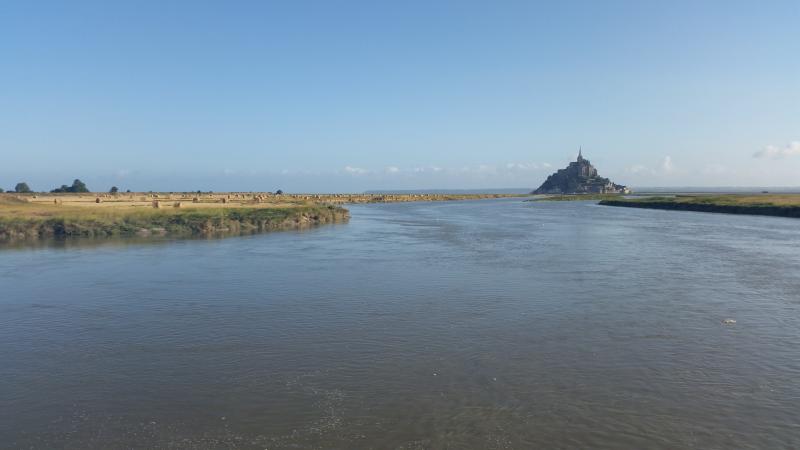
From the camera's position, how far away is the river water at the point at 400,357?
11.1 metres

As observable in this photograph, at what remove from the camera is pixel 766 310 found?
2075 cm

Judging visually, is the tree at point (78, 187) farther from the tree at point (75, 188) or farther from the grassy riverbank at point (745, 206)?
the grassy riverbank at point (745, 206)

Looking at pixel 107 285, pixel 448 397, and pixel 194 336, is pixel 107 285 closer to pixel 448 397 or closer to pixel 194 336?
pixel 194 336

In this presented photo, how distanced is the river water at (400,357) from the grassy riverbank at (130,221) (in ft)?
72.3

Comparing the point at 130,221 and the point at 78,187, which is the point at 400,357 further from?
the point at 78,187

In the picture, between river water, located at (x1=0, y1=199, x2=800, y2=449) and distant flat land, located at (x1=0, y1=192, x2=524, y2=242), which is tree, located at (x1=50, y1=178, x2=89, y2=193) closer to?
distant flat land, located at (x1=0, y1=192, x2=524, y2=242)

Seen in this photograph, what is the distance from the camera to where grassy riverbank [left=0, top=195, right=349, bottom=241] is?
165 ft

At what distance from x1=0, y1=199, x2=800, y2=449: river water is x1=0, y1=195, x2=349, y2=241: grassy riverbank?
2204 centimetres

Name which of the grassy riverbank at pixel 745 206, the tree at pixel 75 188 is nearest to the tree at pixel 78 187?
the tree at pixel 75 188

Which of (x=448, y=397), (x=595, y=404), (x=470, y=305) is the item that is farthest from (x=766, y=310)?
(x=448, y=397)

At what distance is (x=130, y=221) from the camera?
179 feet

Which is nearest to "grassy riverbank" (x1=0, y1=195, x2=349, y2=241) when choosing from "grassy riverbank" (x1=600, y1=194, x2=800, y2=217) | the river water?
the river water

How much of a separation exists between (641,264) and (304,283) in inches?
838

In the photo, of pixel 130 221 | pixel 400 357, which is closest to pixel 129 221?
pixel 130 221
